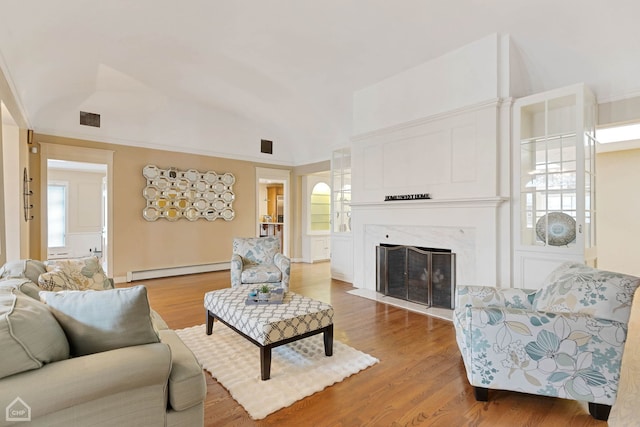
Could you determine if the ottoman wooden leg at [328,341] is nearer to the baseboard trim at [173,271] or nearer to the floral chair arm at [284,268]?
the floral chair arm at [284,268]

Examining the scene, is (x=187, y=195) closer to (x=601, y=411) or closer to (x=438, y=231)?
(x=438, y=231)

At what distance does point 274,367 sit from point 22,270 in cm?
186

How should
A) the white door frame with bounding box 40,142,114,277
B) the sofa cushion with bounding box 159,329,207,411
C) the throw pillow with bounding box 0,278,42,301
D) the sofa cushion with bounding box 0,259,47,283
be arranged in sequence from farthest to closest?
the white door frame with bounding box 40,142,114,277
the sofa cushion with bounding box 0,259,47,283
the throw pillow with bounding box 0,278,42,301
the sofa cushion with bounding box 159,329,207,411

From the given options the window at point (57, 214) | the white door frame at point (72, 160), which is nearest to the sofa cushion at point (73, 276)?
the white door frame at point (72, 160)

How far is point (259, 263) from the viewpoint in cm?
453

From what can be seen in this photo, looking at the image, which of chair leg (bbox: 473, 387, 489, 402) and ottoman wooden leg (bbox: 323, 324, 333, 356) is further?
ottoman wooden leg (bbox: 323, 324, 333, 356)

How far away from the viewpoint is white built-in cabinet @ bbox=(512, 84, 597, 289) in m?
3.20

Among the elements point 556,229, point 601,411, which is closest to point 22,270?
point 601,411

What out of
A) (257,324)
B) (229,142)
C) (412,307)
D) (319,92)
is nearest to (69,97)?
(229,142)

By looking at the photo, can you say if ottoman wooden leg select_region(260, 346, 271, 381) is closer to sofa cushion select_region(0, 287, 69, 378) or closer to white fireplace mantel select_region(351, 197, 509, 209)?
sofa cushion select_region(0, 287, 69, 378)

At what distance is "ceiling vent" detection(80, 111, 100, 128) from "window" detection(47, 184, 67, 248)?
4.08 m

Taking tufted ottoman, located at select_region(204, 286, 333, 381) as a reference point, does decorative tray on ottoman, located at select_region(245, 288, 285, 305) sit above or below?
above

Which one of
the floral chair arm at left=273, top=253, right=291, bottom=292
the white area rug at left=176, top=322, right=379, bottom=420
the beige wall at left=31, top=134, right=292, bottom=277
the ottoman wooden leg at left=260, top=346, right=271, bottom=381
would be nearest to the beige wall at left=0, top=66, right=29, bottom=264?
the beige wall at left=31, top=134, right=292, bottom=277

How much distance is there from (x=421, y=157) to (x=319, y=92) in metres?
2.08
